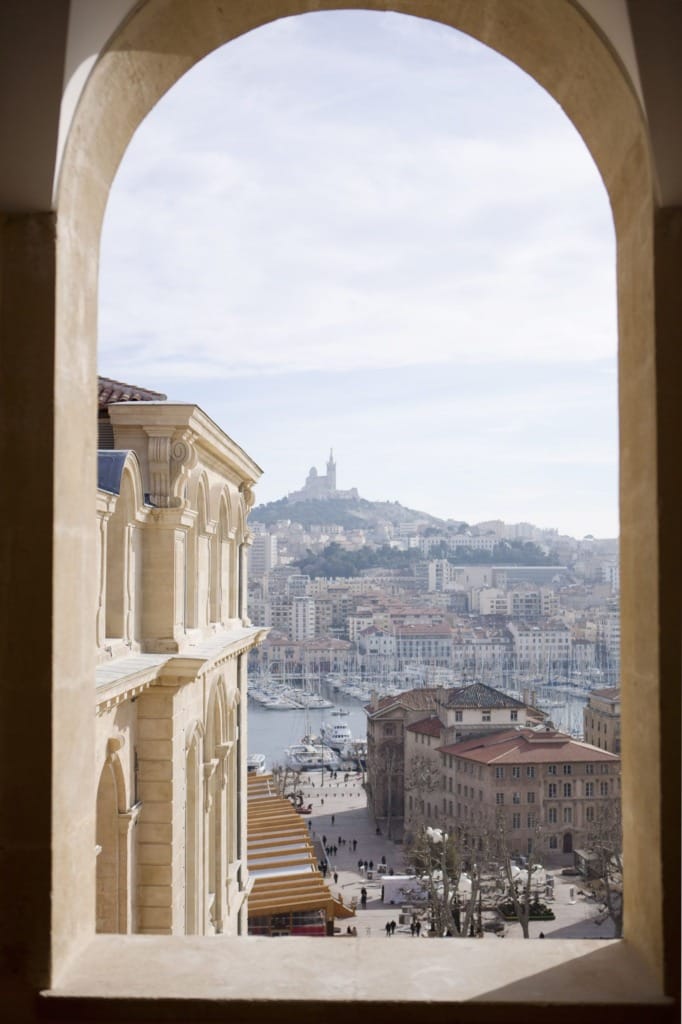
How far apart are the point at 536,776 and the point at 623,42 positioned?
46367mm

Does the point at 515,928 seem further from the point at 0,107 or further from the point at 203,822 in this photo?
the point at 0,107

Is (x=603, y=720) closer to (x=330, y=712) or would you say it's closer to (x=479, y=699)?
(x=479, y=699)

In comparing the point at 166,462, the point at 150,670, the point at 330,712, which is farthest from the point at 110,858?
the point at 330,712

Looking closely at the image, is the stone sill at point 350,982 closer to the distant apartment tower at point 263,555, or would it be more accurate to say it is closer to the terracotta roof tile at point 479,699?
the terracotta roof tile at point 479,699

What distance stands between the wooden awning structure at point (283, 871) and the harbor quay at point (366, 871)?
8.46 ft

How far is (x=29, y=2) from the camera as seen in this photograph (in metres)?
2.34

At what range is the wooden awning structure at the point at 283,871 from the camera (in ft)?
72.0

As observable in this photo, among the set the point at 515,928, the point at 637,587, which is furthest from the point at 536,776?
the point at 637,587

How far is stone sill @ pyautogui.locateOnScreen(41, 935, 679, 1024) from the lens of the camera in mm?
2244

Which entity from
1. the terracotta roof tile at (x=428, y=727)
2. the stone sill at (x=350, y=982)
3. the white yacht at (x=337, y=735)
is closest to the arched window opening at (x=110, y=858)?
the stone sill at (x=350, y=982)

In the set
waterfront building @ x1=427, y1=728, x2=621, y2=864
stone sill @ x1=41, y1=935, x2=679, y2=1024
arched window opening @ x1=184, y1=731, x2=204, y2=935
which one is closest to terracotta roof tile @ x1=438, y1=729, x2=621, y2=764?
waterfront building @ x1=427, y1=728, x2=621, y2=864

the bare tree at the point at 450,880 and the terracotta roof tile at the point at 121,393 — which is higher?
the terracotta roof tile at the point at 121,393

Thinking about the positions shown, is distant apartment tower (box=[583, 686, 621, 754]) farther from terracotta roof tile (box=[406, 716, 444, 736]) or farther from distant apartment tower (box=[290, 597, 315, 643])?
distant apartment tower (box=[290, 597, 315, 643])

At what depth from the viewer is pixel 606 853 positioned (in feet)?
125
